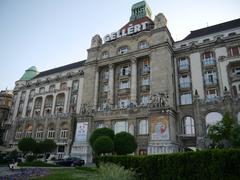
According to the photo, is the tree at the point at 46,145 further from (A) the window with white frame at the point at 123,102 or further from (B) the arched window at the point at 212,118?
(B) the arched window at the point at 212,118

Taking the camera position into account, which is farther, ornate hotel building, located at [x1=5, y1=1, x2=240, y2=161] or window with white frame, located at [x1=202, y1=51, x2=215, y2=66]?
window with white frame, located at [x1=202, y1=51, x2=215, y2=66]

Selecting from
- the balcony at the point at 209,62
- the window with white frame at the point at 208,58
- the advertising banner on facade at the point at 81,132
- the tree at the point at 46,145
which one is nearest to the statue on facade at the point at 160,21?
the window with white frame at the point at 208,58

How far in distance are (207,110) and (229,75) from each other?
773cm

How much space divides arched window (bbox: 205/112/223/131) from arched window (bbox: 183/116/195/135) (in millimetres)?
2927

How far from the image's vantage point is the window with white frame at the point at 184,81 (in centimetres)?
3988

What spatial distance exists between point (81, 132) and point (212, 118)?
2529 cm

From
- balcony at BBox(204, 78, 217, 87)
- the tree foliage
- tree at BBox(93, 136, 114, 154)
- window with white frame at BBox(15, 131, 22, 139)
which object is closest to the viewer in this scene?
tree at BBox(93, 136, 114, 154)

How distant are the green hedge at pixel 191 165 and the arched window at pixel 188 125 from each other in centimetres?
2290

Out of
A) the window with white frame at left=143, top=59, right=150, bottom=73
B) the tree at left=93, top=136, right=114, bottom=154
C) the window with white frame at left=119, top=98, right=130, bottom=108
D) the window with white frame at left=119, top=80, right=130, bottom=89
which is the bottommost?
the tree at left=93, top=136, right=114, bottom=154

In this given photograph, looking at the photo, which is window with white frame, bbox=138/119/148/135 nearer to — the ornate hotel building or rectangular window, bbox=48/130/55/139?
the ornate hotel building

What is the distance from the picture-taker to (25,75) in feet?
242

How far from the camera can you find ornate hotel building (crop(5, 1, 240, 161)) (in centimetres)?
3456

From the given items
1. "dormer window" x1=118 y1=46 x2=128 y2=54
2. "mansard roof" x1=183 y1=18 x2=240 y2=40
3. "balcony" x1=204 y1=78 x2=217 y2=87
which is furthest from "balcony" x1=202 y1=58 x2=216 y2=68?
"dormer window" x1=118 y1=46 x2=128 y2=54

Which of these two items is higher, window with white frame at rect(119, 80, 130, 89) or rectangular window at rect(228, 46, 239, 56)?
rectangular window at rect(228, 46, 239, 56)
